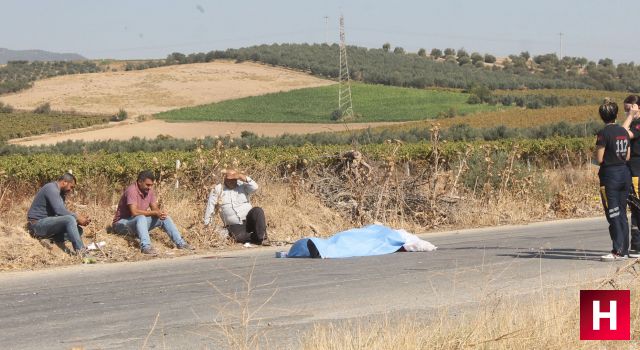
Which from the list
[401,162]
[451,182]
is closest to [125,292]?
[451,182]

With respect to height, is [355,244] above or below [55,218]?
below

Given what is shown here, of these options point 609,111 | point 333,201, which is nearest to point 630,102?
point 609,111

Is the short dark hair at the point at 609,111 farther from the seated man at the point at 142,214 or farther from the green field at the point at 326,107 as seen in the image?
the green field at the point at 326,107

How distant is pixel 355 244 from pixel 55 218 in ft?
14.0

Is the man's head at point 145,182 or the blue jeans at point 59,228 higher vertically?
the man's head at point 145,182

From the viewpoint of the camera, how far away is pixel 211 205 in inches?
667

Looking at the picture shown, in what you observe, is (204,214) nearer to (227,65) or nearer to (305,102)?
(305,102)

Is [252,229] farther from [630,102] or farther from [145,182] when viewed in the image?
[630,102]

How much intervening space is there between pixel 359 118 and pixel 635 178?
7835 cm

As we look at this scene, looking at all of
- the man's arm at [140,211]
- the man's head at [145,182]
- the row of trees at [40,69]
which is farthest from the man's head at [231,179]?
the row of trees at [40,69]

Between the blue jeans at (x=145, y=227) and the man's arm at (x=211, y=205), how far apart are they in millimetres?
668

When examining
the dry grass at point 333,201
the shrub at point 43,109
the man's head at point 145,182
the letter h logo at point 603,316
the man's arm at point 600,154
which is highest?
the man's arm at point 600,154

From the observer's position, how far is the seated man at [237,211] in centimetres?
1691

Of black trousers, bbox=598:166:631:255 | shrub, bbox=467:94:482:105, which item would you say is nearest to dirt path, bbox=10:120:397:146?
shrub, bbox=467:94:482:105
